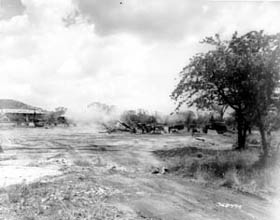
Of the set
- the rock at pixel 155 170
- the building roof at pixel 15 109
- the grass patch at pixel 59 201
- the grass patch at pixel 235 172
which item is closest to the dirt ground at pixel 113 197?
the grass patch at pixel 59 201

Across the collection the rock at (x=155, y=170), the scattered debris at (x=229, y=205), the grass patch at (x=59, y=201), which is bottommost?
the scattered debris at (x=229, y=205)

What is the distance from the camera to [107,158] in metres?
14.8

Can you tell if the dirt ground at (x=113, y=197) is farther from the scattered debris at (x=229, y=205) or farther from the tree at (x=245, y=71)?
the tree at (x=245, y=71)

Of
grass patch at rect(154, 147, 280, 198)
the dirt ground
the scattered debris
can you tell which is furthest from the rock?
the scattered debris

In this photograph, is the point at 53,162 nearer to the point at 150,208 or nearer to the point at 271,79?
the point at 150,208

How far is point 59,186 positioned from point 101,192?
1.36 m

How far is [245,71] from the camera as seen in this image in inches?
483

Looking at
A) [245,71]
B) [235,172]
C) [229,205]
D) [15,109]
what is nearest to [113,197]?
[229,205]

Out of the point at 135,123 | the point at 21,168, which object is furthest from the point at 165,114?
the point at 21,168

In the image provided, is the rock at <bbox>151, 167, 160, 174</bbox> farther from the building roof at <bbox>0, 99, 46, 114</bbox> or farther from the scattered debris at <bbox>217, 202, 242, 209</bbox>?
the building roof at <bbox>0, 99, 46, 114</bbox>

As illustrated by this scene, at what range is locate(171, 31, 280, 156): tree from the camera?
11648 mm

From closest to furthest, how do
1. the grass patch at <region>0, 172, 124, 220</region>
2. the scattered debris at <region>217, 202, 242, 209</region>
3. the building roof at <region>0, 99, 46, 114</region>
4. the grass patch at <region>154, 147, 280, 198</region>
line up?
1. the grass patch at <region>0, 172, 124, 220</region>
2. the scattered debris at <region>217, 202, 242, 209</region>
3. the grass patch at <region>154, 147, 280, 198</region>
4. the building roof at <region>0, 99, 46, 114</region>

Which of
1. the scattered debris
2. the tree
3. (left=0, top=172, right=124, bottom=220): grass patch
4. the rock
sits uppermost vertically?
the tree

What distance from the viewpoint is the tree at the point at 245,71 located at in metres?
11.6
